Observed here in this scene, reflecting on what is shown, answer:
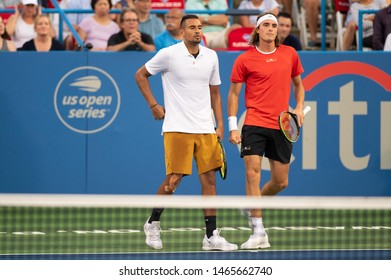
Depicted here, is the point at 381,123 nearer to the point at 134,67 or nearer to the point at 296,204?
the point at 134,67

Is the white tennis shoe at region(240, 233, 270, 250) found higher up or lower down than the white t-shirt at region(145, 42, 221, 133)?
lower down

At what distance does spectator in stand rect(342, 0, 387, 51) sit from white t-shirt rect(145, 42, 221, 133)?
5549 millimetres

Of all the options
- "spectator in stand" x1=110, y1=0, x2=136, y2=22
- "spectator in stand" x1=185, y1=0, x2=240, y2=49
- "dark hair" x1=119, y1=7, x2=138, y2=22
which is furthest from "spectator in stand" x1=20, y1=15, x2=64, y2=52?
"spectator in stand" x1=185, y1=0, x2=240, y2=49

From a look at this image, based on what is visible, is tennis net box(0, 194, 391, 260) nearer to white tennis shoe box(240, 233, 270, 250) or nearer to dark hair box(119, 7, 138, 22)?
white tennis shoe box(240, 233, 270, 250)

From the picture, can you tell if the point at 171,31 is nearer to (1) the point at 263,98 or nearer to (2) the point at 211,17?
(2) the point at 211,17

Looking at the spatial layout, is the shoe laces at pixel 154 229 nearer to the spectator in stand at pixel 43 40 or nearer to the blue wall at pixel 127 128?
the blue wall at pixel 127 128

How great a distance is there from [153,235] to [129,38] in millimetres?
4099

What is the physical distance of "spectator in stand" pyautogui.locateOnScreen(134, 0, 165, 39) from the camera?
1550 cm

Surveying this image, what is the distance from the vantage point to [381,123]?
1477cm

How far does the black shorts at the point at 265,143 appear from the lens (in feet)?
37.1

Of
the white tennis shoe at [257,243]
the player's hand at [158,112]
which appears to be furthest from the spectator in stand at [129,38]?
the white tennis shoe at [257,243]

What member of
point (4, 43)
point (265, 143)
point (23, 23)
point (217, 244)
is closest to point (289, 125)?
point (265, 143)
